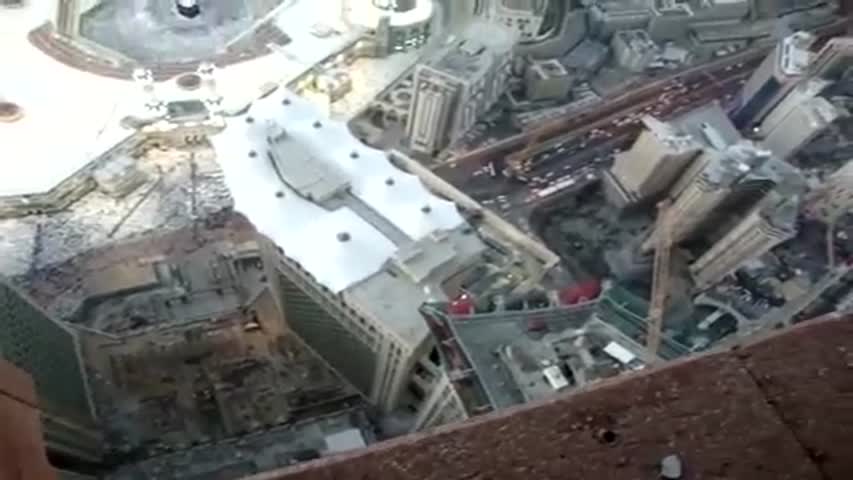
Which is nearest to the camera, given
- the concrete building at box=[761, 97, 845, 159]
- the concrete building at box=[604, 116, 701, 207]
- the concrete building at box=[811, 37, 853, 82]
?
the concrete building at box=[604, 116, 701, 207]

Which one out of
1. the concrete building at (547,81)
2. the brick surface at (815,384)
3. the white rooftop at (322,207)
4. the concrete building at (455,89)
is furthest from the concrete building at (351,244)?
the brick surface at (815,384)

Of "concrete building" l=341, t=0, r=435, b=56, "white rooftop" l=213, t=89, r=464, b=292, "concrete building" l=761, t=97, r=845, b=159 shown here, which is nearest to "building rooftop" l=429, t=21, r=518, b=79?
"concrete building" l=341, t=0, r=435, b=56

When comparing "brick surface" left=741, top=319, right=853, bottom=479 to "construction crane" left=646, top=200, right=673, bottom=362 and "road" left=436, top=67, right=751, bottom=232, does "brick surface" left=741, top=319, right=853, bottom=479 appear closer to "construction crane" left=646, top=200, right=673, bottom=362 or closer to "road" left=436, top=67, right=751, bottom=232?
"construction crane" left=646, top=200, right=673, bottom=362

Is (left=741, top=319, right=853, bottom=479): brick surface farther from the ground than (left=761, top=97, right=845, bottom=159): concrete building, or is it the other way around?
(left=741, top=319, right=853, bottom=479): brick surface

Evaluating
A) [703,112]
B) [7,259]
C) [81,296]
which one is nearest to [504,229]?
[703,112]

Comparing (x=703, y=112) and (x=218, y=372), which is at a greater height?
(x=703, y=112)

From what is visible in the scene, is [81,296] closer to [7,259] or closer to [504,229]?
[7,259]

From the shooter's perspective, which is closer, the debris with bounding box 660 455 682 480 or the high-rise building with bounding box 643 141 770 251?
the debris with bounding box 660 455 682 480
